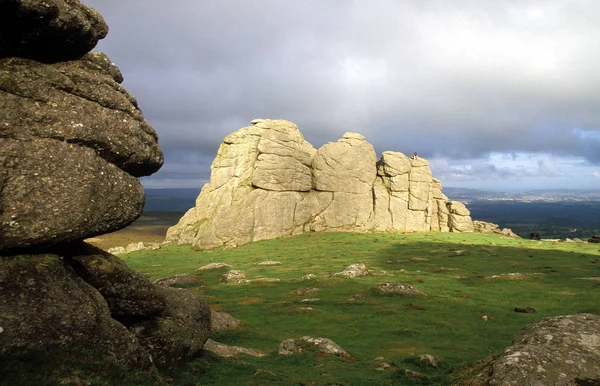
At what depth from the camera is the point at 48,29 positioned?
17312 millimetres

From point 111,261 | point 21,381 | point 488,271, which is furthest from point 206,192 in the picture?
point 21,381

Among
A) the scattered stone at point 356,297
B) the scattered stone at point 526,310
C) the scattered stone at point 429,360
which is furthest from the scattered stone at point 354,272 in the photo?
the scattered stone at point 429,360

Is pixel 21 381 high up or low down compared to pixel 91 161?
down

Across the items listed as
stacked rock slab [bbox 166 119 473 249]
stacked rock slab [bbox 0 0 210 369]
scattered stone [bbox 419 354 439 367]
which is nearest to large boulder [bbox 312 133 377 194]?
stacked rock slab [bbox 166 119 473 249]

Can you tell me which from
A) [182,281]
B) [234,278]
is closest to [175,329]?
[182,281]

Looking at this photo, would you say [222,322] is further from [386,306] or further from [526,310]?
[526,310]

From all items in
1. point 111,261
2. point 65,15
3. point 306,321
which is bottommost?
point 306,321

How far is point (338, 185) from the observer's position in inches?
4641

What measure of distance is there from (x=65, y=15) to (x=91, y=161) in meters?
6.19

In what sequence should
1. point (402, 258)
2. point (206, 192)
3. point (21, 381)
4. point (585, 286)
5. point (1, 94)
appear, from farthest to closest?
1. point (206, 192)
2. point (402, 258)
3. point (585, 286)
4. point (1, 94)
5. point (21, 381)

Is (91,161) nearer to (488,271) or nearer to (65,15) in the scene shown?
(65,15)

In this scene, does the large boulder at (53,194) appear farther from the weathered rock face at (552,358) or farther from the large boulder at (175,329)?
the weathered rock face at (552,358)

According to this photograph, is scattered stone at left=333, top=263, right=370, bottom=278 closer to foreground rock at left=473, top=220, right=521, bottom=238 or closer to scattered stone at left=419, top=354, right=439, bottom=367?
scattered stone at left=419, top=354, right=439, bottom=367

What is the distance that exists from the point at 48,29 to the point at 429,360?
25.9 meters
